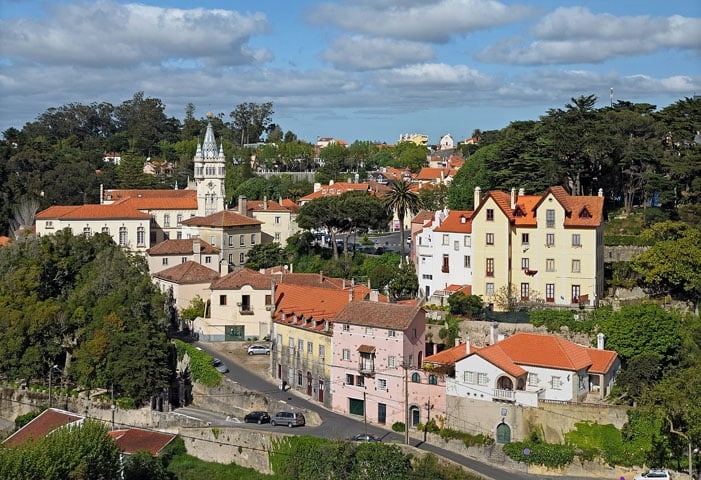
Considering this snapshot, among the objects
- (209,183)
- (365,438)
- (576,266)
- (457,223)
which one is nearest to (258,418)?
(365,438)

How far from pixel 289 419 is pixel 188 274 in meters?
18.3

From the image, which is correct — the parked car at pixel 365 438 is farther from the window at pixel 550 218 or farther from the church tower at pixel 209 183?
the church tower at pixel 209 183

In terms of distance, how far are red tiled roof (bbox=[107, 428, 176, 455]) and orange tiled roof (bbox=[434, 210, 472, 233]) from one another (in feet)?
58.3

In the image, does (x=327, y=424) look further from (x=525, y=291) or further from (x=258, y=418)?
(x=525, y=291)

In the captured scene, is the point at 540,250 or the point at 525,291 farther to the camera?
the point at 525,291

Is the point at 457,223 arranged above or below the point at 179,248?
above

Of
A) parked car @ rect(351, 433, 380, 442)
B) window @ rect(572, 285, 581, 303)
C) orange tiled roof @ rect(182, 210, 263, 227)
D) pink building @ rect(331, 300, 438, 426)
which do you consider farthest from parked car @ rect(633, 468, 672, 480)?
orange tiled roof @ rect(182, 210, 263, 227)

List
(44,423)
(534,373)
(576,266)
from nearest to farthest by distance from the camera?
(534,373) < (44,423) < (576,266)

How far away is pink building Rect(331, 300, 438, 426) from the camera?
42656mm

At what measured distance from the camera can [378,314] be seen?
44469 millimetres

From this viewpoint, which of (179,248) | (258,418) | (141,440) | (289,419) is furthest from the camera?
(179,248)

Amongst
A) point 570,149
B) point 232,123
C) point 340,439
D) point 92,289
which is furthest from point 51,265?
point 232,123

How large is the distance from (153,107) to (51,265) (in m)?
99.6

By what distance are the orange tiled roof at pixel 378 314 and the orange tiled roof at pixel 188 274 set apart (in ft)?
50.3
